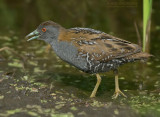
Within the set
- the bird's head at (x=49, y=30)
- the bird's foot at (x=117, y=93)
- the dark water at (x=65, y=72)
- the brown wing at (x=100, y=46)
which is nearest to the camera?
the dark water at (x=65, y=72)

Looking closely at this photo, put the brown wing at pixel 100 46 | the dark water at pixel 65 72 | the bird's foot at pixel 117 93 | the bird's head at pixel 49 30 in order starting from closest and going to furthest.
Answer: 1. the dark water at pixel 65 72
2. the brown wing at pixel 100 46
3. the bird's foot at pixel 117 93
4. the bird's head at pixel 49 30

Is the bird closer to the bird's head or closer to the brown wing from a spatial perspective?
the brown wing

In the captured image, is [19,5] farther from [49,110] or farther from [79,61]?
[49,110]

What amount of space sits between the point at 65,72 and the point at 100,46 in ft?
5.33

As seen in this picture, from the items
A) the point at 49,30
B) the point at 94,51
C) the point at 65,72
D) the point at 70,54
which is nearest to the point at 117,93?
the point at 94,51

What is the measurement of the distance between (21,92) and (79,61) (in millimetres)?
1138

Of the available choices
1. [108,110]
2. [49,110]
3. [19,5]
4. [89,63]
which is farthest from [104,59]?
[19,5]

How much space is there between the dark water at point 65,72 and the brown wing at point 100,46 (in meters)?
0.77

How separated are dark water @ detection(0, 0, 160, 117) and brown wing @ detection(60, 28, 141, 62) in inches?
30.3

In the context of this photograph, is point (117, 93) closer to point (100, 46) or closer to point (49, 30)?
point (100, 46)

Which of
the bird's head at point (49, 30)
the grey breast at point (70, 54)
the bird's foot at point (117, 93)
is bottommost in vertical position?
the bird's foot at point (117, 93)

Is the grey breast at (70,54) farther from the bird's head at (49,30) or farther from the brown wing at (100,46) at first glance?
Result: the bird's head at (49,30)

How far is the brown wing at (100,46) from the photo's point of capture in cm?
599

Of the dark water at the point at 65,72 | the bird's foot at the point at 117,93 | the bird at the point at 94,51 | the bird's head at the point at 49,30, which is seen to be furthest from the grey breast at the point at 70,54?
the bird's foot at the point at 117,93
